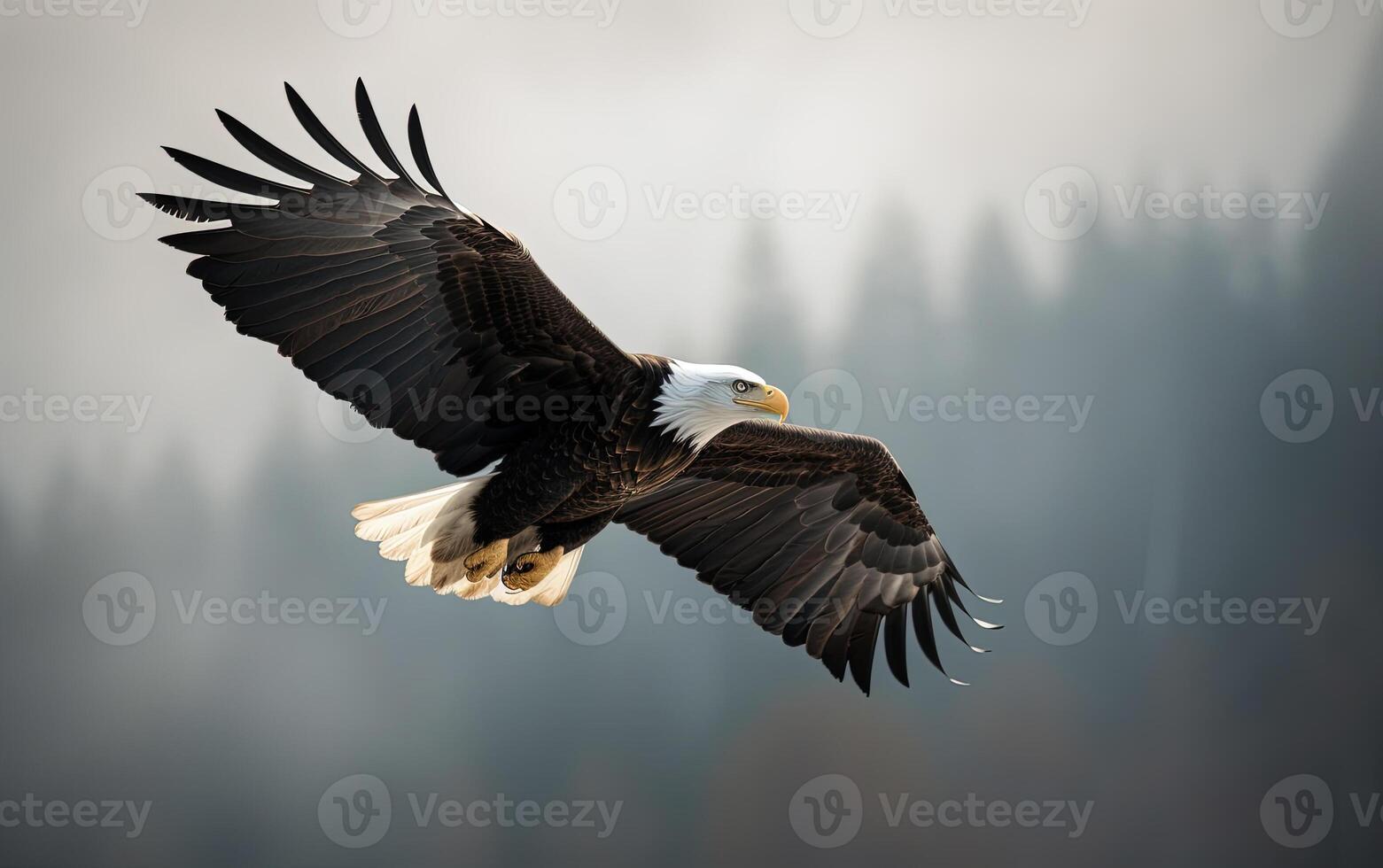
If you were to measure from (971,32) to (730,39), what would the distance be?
3.56 ft

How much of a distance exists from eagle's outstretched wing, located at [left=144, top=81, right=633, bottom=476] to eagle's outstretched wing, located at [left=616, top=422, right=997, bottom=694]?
0.85 metres

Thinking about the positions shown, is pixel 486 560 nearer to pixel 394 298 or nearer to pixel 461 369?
pixel 461 369

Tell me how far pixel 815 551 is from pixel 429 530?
4.27 ft

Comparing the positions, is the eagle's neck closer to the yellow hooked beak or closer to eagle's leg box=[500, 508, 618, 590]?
the yellow hooked beak

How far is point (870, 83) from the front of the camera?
5.00 meters

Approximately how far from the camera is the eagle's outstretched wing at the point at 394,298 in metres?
A: 2.72

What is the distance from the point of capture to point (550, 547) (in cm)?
326

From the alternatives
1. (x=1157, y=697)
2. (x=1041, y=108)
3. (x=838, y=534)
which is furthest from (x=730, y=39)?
(x=1157, y=697)

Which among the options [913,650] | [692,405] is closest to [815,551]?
[692,405]

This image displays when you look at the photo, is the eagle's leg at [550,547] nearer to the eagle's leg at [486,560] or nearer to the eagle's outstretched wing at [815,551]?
the eagle's leg at [486,560]

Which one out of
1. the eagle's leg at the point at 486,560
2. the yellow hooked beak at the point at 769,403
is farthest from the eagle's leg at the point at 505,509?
the yellow hooked beak at the point at 769,403

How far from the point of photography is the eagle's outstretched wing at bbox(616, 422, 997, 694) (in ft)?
12.0

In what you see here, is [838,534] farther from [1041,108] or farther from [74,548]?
[74,548]

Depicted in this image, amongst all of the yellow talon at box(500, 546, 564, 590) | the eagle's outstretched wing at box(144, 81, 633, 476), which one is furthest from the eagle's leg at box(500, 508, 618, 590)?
the eagle's outstretched wing at box(144, 81, 633, 476)
